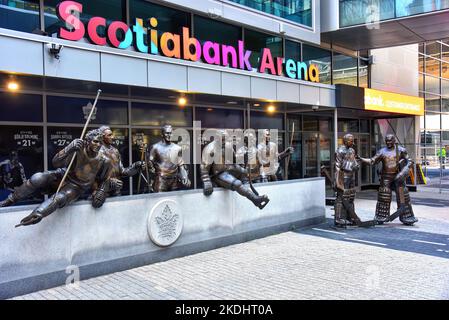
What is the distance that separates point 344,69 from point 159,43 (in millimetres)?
9986

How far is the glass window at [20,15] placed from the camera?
882 centimetres

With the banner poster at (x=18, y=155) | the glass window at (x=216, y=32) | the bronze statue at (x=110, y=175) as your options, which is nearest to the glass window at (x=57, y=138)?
the banner poster at (x=18, y=155)

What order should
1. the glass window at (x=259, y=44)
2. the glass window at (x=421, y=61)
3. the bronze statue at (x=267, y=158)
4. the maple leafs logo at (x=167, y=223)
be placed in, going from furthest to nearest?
the glass window at (x=421, y=61), the glass window at (x=259, y=44), the bronze statue at (x=267, y=158), the maple leafs logo at (x=167, y=223)

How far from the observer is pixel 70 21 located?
8.99 metres

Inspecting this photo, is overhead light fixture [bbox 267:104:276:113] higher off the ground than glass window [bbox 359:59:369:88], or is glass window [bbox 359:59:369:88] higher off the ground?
glass window [bbox 359:59:369:88]

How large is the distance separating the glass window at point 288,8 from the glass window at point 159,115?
3781mm

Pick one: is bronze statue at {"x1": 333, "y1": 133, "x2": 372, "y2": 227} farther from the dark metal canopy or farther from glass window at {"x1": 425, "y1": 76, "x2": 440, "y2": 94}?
glass window at {"x1": 425, "y1": 76, "x2": 440, "y2": 94}

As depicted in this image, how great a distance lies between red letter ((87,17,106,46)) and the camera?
30.7 feet

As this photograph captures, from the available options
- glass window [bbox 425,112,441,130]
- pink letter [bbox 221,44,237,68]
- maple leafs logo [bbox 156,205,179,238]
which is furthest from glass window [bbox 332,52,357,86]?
maple leafs logo [bbox 156,205,179,238]

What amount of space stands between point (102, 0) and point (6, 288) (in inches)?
297

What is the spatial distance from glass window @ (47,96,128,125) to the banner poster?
0.56 metres

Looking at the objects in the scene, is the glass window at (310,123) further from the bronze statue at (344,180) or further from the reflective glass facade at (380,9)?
the bronze statue at (344,180)

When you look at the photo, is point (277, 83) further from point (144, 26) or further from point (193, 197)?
point (193, 197)

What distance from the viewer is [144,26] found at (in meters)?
11.1
